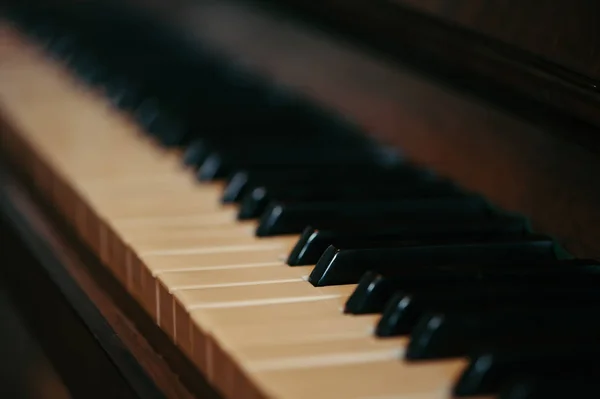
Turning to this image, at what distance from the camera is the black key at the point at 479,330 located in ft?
2.22

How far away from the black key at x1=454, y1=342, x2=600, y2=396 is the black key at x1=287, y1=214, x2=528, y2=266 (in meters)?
0.26

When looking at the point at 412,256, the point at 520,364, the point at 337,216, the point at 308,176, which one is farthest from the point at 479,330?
the point at 308,176

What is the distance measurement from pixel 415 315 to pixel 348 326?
52mm

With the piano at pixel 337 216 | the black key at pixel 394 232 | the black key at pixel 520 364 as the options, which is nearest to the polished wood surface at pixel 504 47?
the piano at pixel 337 216

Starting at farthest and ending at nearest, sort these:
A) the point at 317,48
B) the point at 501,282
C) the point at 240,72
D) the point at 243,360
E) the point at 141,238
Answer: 1. the point at 240,72
2. the point at 317,48
3. the point at 141,238
4. the point at 501,282
5. the point at 243,360

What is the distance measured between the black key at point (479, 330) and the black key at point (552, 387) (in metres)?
0.07

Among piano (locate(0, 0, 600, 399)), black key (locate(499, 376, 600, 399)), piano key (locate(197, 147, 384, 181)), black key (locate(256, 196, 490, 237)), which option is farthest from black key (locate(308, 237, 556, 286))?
piano key (locate(197, 147, 384, 181))

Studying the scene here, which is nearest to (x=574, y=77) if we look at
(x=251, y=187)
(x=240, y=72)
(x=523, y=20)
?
(x=523, y=20)

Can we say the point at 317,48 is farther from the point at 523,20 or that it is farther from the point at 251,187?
the point at 523,20

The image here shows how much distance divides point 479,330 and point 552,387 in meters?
0.10

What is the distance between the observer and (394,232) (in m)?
0.93

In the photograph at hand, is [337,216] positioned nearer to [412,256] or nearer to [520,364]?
[412,256]

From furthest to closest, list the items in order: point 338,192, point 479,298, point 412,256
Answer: point 338,192, point 412,256, point 479,298

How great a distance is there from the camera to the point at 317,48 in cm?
158
